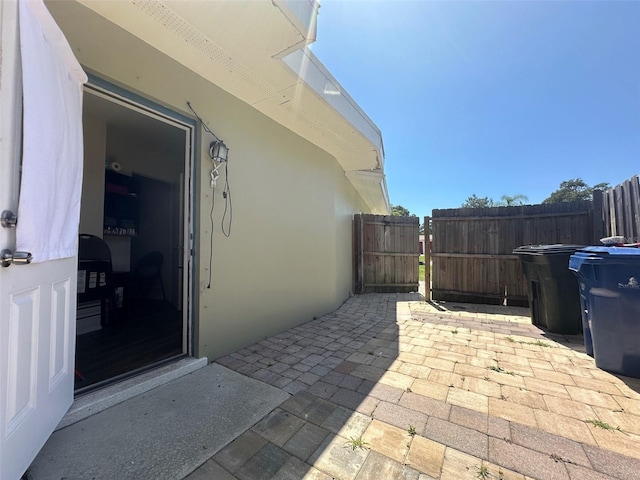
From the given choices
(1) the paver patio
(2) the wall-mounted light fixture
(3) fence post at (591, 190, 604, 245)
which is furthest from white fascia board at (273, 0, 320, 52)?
(3) fence post at (591, 190, 604, 245)

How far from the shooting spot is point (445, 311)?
16.0 ft

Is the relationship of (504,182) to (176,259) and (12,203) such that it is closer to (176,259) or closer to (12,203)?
(176,259)

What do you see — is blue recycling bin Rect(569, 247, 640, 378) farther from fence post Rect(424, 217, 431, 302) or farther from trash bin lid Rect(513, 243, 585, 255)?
fence post Rect(424, 217, 431, 302)

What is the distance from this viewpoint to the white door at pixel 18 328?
1111mm

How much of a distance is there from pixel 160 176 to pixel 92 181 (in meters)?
1.57

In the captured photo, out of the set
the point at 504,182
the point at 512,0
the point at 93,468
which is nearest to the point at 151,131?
the point at 93,468

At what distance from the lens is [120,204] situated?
460 cm

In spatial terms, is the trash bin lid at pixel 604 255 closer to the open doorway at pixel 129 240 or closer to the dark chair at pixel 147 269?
the open doorway at pixel 129 240

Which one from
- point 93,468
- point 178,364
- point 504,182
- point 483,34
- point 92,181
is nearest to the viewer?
point 93,468

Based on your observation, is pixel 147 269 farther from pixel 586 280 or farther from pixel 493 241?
pixel 493 241

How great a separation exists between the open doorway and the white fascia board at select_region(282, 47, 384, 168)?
1268mm

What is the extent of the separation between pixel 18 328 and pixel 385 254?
20.6 feet

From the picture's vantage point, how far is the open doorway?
264cm

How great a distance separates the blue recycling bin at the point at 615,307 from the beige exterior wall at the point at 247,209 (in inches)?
134
